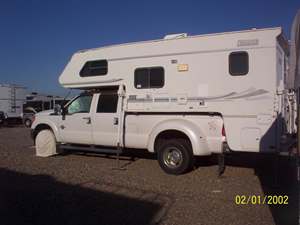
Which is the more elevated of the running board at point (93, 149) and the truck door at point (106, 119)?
the truck door at point (106, 119)

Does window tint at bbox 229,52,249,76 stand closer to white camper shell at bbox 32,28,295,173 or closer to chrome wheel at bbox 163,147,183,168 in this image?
white camper shell at bbox 32,28,295,173

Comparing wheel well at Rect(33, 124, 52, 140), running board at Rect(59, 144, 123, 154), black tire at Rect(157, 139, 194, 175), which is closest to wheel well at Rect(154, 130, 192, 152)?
black tire at Rect(157, 139, 194, 175)

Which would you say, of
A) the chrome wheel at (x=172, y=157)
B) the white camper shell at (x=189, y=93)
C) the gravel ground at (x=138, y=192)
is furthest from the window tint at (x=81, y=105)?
the chrome wheel at (x=172, y=157)

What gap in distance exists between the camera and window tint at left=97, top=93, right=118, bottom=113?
864 cm

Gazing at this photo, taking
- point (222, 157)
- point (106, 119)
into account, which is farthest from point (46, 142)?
point (222, 157)

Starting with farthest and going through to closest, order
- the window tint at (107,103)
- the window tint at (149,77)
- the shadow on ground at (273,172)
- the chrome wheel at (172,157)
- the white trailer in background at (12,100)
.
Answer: the white trailer in background at (12,100) < the window tint at (107,103) < the window tint at (149,77) < the chrome wheel at (172,157) < the shadow on ground at (273,172)

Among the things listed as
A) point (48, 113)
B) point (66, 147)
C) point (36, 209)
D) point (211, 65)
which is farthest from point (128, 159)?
point (36, 209)

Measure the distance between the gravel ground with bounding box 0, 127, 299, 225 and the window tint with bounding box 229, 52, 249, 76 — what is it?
2.20 meters

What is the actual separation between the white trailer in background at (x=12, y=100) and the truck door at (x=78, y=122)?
18.0m

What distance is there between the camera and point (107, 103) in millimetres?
8820

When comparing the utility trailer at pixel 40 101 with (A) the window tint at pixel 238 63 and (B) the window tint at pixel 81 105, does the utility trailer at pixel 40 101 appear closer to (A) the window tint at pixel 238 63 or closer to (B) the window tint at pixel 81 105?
(B) the window tint at pixel 81 105

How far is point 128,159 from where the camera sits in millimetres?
9500

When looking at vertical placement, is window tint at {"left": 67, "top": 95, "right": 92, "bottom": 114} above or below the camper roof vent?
below

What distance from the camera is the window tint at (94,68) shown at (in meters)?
8.66
